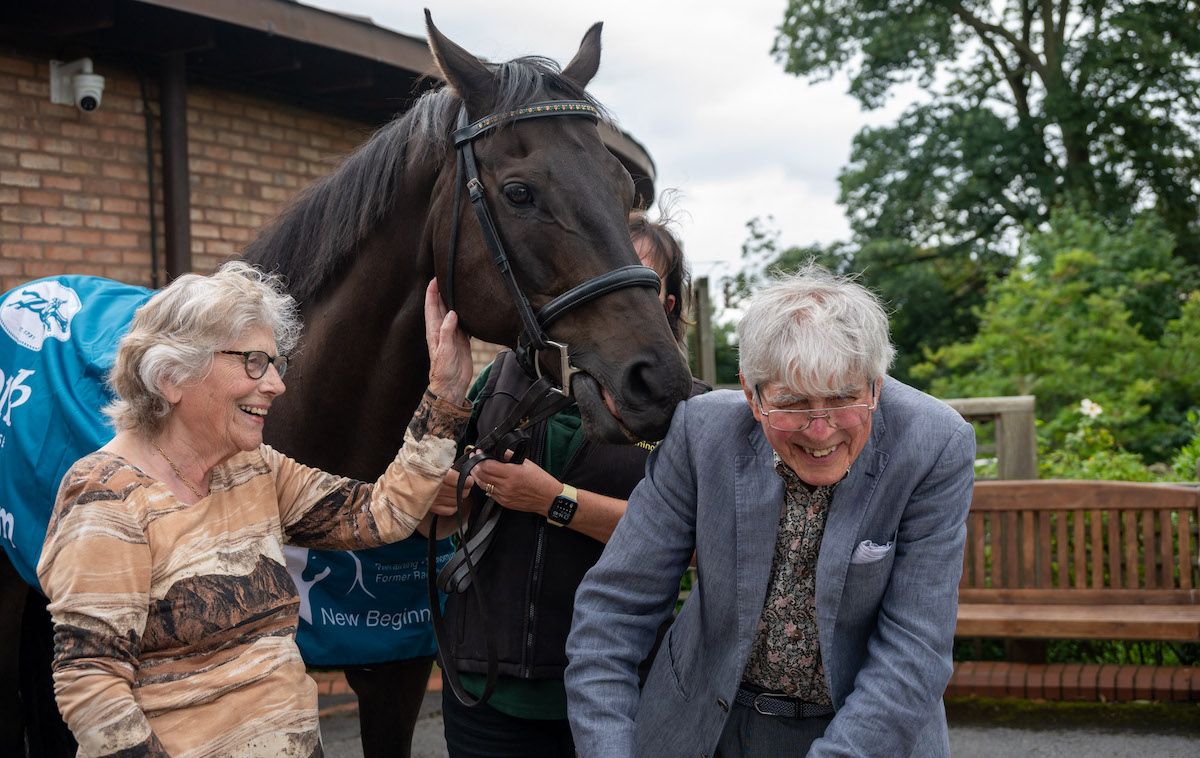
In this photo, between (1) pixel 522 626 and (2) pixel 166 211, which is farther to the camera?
(2) pixel 166 211

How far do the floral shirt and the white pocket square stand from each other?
0.10 metres

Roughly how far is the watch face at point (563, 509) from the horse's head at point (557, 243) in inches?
8.9

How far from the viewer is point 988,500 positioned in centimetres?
506

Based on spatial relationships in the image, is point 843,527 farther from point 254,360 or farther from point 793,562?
point 254,360

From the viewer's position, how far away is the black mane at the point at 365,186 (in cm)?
236

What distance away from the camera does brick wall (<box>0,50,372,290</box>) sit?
494cm

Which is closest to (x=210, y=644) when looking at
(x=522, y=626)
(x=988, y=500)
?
(x=522, y=626)

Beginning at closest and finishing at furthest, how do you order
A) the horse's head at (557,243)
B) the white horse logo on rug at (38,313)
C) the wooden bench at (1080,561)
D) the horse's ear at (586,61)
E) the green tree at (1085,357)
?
the horse's head at (557,243)
the horse's ear at (586,61)
the white horse logo on rug at (38,313)
the wooden bench at (1080,561)
the green tree at (1085,357)

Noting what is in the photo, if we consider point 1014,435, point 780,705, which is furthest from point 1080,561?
point 780,705

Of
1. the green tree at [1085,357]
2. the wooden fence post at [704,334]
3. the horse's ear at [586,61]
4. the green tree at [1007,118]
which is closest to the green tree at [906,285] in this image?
the green tree at [1007,118]

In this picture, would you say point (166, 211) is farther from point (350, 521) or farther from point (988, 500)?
point (988, 500)

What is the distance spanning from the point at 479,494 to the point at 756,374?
0.94 meters

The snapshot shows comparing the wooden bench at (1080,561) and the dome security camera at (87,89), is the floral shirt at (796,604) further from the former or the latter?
the dome security camera at (87,89)

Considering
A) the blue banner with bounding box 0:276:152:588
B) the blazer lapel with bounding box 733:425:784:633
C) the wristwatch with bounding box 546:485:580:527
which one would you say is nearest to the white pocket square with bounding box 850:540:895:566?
the blazer lapel with bounding box 733:425:784:633
